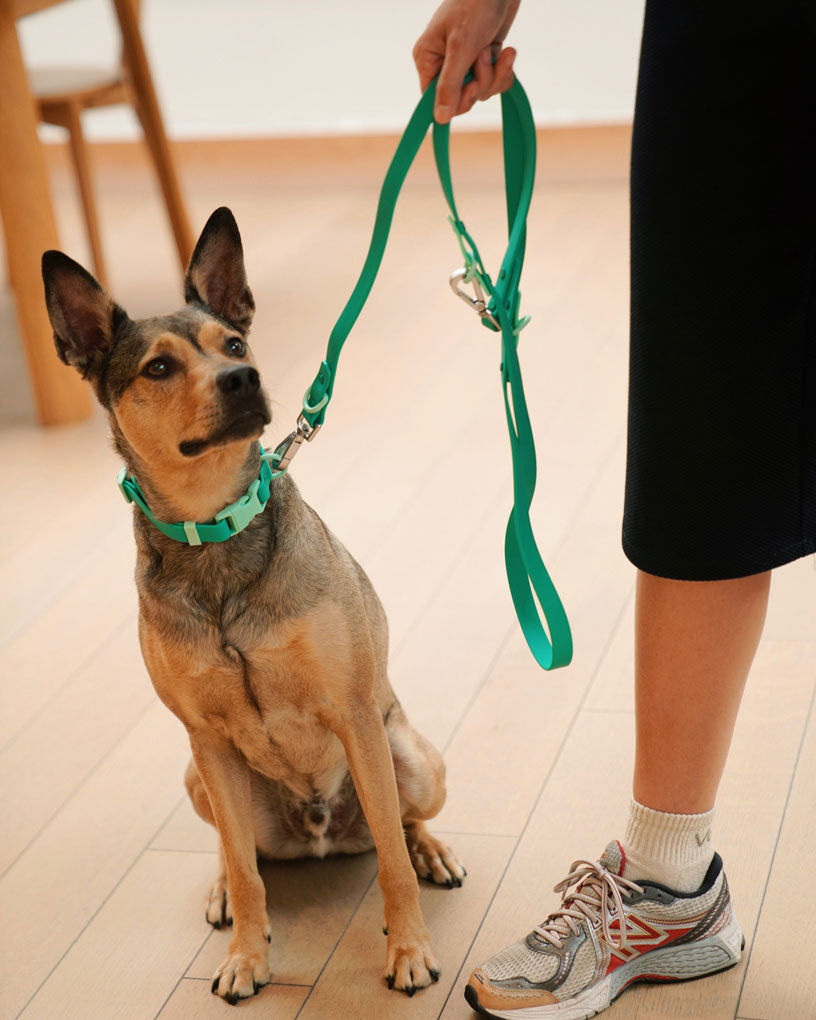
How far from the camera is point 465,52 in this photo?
1.54m

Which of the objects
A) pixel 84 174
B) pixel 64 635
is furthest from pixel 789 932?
pixel 84 174

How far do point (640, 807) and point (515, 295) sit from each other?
68cm

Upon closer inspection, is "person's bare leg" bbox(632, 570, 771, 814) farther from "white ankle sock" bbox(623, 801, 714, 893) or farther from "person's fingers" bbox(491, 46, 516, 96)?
"person's fingers" bbox(491, 46, 516, 96)

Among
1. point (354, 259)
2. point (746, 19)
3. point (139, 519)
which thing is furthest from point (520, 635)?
point (354, 259)

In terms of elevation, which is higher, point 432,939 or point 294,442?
point 294,442

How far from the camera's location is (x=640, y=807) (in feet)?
5.33

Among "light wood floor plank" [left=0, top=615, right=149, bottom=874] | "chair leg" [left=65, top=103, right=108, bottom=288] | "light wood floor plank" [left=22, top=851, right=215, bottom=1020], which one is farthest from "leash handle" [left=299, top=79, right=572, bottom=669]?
"chair leg" [left=65, top=103, right=108, bottom=288]

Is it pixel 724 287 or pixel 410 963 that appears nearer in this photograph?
pixel 724 287

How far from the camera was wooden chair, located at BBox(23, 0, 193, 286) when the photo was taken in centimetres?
442

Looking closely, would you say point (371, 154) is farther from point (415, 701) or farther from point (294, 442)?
point (294, 442)

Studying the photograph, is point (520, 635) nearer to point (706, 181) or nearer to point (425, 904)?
point (425, 904)

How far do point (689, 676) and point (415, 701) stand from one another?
0.90m

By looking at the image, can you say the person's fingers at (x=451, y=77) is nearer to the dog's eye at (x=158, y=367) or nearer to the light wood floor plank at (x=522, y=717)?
the dog's eye at (x=158, y=367)

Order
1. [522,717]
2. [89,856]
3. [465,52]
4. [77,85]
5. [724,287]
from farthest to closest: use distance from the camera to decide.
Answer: [77,85]
[522,717]
[89,856]
[465,52]
[724,287]
